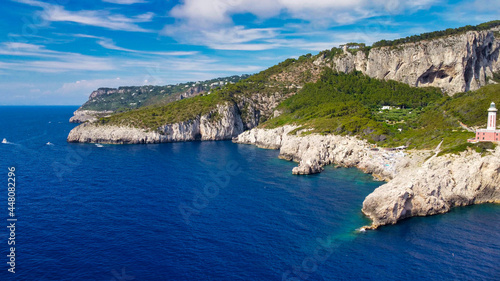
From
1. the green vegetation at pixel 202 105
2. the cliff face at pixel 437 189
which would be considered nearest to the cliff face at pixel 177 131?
the green vegetation at pixel 202 105

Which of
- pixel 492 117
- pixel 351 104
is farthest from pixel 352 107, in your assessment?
pixel 492 117

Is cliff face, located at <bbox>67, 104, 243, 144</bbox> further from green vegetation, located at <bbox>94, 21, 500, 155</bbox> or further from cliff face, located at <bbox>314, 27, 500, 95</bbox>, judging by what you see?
cliff face, located at <bbox>314, 27, 500, 95</bbox>

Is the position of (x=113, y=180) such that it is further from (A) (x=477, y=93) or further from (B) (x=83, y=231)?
(A) (x=477, y=93)

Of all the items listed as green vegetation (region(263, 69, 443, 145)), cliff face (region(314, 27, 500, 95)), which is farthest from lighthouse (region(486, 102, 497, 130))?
cliff face (region(314, 27, 500, 95))

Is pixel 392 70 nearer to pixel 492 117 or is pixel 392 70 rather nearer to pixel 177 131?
pixel 492 117

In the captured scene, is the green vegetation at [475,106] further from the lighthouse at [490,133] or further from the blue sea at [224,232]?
the blue sea at [224,232]

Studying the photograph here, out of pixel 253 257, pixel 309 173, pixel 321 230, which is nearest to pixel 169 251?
pixel 253 257
